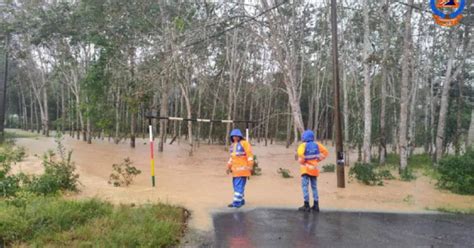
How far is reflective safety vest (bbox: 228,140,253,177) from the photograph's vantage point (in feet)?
28.3

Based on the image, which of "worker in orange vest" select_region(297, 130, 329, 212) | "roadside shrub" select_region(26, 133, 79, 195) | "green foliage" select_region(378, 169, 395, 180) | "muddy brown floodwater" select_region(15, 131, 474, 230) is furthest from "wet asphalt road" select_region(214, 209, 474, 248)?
"green foliage" select_region(378, 169, 395, 180)

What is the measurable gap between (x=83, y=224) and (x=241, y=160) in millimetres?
3549

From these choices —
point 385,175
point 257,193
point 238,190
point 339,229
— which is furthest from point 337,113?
point 339,229

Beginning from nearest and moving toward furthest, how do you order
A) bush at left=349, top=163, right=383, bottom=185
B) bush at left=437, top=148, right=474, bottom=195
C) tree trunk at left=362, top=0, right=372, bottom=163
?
bush at left=437, top=148, right=474, bottom=195 < bush at left=349, top=163, right=383, bottom=185 < tree trunk at left=362, top=0, right=372, bottom=163

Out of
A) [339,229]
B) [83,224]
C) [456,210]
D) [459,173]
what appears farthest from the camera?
[459,173]

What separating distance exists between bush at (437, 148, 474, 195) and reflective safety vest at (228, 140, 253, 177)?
6.01 metres

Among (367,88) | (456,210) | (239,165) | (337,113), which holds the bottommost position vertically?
(456,210)

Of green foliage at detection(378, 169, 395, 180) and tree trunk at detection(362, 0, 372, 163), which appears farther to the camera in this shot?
tree trunk at detection(362, 0, 372, 163)

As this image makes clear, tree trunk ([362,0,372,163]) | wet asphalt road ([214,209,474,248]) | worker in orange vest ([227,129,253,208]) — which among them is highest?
tree trunk ([362,0,372,163])

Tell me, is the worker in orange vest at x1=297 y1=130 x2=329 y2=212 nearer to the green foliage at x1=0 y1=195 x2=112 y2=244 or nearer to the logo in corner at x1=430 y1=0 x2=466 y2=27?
the green foliage at x1=0 y1=195 x2=112 y2=244

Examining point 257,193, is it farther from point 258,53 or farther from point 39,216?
point 258,53

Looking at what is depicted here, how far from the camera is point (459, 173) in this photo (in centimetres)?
1092

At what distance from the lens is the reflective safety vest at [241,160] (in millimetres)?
8625

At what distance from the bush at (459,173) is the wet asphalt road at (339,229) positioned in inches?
111
